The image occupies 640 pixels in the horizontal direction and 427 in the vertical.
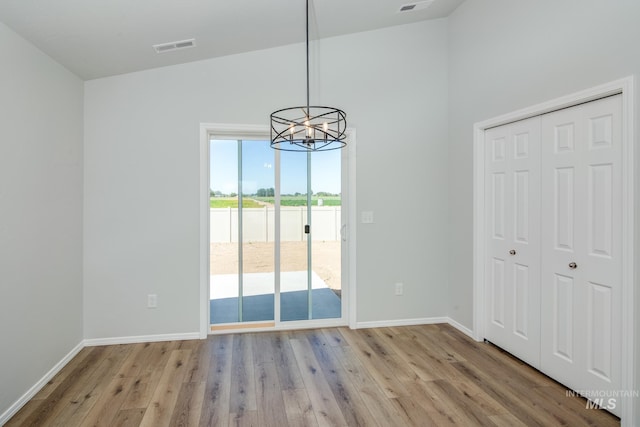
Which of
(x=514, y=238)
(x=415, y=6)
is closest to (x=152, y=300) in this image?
(x=514, y=238)

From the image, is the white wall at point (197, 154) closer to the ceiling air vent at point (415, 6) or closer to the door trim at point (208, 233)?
the door trim at point (208, 233)

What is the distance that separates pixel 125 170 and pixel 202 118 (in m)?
0.88

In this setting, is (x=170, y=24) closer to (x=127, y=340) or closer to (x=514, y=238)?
(x=127, y=340)

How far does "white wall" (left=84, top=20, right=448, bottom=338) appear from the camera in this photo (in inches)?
137

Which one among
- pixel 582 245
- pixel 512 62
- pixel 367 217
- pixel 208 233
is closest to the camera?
pixel 582 245

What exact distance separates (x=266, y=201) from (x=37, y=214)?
1930 millimetres

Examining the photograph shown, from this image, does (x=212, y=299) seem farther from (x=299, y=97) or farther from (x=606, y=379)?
(x=606, y=379)

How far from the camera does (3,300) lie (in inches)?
90.5

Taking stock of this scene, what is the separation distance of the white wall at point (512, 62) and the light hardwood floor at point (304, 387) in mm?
729

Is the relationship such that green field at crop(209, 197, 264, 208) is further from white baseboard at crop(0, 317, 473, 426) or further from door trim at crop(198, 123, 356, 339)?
white baseboard at crop(0, 317, 473, 426)

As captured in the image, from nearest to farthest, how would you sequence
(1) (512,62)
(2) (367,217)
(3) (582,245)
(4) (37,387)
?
(3) (582,245) < (4) (37,387) < (1) (512,62) < (2) (367,217)

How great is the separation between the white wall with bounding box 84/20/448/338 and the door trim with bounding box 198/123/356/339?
7 cm

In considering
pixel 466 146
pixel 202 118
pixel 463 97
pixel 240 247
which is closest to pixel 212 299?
pixel 240 247

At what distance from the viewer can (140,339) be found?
3.57 meters
